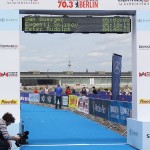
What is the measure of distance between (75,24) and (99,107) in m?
10.1

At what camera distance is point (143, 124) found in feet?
43.7

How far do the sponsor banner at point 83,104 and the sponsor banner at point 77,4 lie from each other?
13.6m

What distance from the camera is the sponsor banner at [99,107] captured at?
21.6m

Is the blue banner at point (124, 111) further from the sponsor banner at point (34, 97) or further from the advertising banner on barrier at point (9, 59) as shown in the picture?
the sponsor banner at point (34, 97)

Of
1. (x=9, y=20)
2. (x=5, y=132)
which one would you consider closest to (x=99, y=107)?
(x=9, y=20)

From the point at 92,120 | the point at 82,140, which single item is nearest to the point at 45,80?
the point at 92,120

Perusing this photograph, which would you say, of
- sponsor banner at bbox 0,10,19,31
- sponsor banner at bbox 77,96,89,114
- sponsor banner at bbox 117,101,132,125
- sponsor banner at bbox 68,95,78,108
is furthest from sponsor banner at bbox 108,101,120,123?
sponsor banner at bbox 68,95,78,108

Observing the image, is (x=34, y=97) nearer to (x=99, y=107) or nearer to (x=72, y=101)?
(x=72, y=101)

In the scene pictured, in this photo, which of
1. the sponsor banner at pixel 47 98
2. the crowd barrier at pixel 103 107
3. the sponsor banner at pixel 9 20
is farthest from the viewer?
the sponsor banner at pixel 47 98

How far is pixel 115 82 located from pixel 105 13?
8466 mm

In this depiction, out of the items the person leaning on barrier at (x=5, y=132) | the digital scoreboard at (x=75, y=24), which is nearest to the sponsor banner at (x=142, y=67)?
the digital scoreboard at (x=75, y=24)

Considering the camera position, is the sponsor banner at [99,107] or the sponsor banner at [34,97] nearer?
the sponsor banner at [99,107]

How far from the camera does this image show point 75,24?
13.6 m

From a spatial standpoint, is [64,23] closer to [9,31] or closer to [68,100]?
[9,31]
